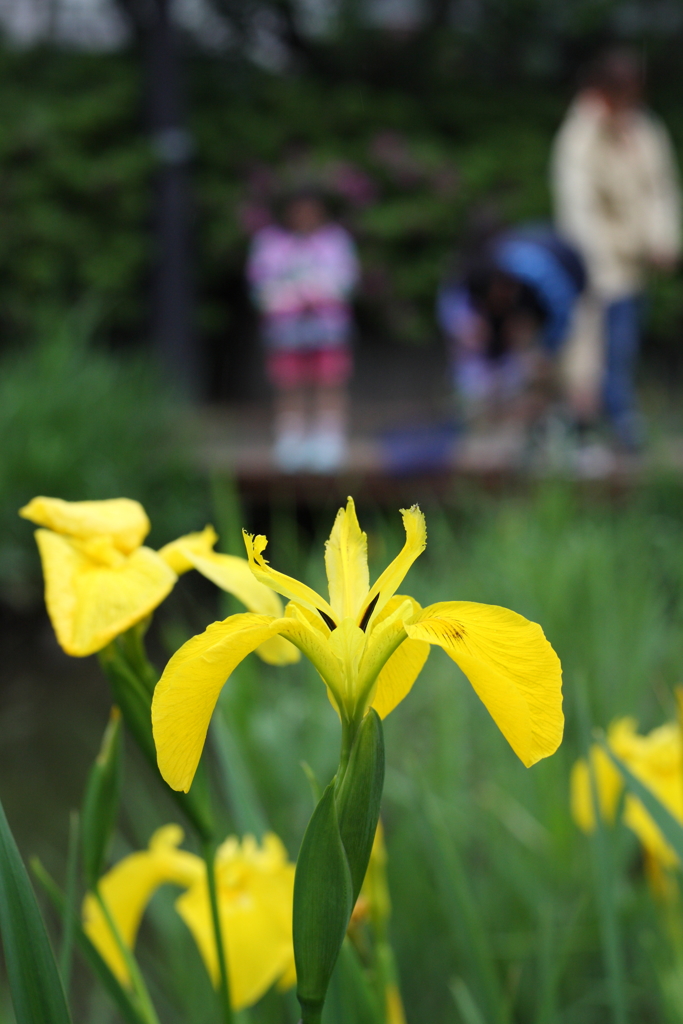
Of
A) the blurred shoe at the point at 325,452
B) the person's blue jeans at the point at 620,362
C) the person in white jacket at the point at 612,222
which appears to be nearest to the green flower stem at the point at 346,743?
the blurred shoe at the point at 325,452

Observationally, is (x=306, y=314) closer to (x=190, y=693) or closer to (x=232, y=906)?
(x=232, y=906)

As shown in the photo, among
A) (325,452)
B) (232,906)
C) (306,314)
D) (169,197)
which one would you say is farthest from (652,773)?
(169,197)

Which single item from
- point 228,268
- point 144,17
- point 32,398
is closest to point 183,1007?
point 32,398

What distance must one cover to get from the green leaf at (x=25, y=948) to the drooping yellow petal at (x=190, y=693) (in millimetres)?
66

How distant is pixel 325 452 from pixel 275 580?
3.00 metres

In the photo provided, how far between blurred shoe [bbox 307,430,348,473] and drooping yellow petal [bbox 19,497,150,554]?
2.62 metres

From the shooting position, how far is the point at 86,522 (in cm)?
42

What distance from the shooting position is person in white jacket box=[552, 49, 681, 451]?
3.01m

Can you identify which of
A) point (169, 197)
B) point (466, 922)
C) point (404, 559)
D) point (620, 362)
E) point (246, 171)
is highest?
point (246, 171)

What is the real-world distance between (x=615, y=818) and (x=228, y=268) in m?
5.17

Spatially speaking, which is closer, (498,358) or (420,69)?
(498,358)

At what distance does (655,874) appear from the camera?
66 cm

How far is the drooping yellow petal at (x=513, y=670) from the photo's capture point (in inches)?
11.4

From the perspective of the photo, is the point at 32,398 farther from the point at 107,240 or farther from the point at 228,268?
→ the point at 228,268
